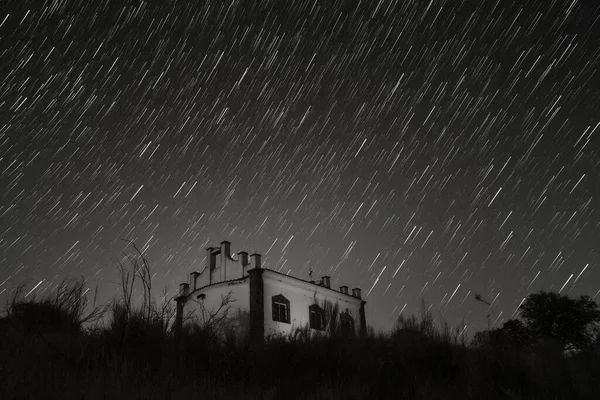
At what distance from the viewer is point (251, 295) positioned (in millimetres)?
21734

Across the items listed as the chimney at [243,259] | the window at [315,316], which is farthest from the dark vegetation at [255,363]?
the window at [315,316]

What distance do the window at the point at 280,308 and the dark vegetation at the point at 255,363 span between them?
12.6m

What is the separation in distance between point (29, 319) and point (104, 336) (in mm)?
3557

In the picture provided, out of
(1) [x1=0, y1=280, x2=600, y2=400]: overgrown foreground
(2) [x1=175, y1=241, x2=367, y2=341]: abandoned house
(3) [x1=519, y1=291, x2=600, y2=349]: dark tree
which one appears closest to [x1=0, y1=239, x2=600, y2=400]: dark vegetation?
(1) [x1=0, y1=280, x2=600, y2=400]: overgrown foreground

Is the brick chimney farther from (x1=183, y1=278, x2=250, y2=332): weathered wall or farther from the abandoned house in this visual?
(x1=183, y1=278, x2=250, y2=332): weathered wall

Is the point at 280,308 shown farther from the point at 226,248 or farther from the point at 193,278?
the point at 193,278

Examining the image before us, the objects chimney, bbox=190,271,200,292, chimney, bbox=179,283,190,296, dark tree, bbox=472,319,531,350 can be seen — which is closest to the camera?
dark tree, bbox=472,319,531,350

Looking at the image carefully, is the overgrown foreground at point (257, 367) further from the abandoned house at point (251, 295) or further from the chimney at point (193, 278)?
the chimney at point (193, 278)

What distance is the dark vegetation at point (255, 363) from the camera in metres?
5.19

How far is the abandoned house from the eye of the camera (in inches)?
850

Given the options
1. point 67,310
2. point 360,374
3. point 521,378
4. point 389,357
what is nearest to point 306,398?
point 360,374

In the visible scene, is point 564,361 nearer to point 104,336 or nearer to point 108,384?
point 108,384

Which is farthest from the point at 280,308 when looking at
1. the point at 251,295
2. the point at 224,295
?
the point at 224,295

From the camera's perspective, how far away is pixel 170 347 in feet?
24.3
